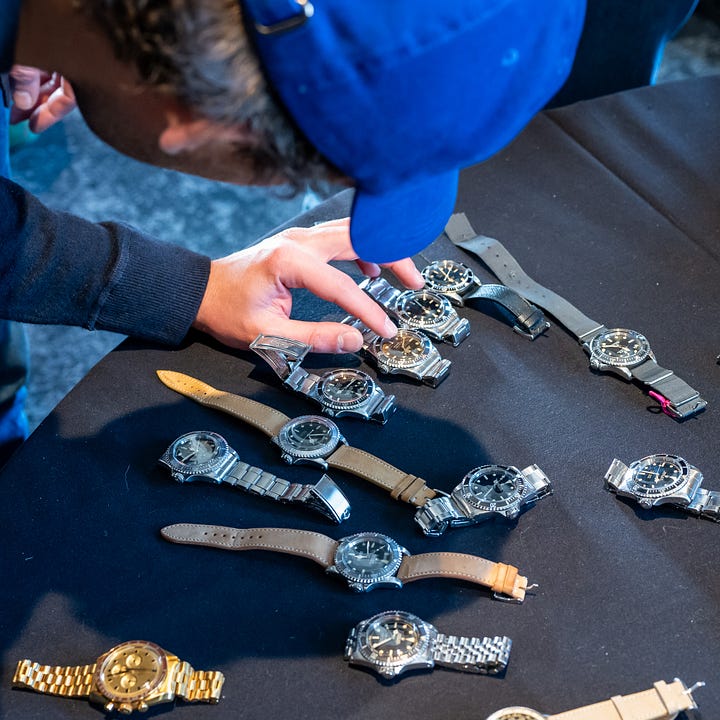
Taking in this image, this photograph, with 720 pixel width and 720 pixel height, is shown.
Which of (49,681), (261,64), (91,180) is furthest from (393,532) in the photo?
(91,180)

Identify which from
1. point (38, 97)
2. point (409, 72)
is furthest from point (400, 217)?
point (38, 97)

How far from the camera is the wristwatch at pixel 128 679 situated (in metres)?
1.15

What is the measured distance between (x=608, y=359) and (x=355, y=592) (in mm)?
540

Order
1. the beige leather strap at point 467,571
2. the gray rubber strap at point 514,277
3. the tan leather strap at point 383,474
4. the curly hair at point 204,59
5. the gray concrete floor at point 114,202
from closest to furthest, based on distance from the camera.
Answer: the curly hair at point 204,59
the beige leather strap at point 467,571
the tan leather strap at point 383,474
the gray rubber strap at point 514,277
the gray concrete floor at point 114,202

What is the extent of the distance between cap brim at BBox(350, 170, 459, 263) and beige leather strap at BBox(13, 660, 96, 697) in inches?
23.1

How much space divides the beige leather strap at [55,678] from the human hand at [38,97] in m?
0.88

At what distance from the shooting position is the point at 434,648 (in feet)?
3.87

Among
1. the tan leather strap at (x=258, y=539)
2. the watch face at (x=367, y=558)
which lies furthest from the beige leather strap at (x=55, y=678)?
the watch face at (x=367, y=558)

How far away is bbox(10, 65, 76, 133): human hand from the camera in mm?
1624

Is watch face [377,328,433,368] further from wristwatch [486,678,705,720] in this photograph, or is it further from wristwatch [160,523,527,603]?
wristwatch [486,678,705,720]

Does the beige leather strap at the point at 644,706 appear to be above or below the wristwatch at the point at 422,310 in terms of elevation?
above

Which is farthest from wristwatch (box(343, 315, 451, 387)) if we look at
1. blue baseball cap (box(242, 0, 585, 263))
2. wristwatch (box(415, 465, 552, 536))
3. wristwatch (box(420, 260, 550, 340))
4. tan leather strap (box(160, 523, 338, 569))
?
blue baseball cap (box(242, 0, 585, 263))

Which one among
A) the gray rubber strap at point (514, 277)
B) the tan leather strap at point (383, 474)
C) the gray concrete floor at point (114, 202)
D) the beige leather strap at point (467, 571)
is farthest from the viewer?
the gray concrete floor at point (114, 202)

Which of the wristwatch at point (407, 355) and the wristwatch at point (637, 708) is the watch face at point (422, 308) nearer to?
the wristwatch at point (407, 355)
